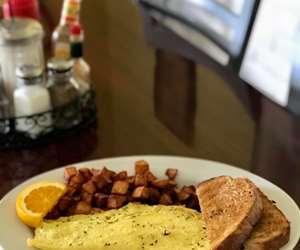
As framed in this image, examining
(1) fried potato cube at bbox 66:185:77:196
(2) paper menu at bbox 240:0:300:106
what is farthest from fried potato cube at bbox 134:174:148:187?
(2) paper menu at bbox 240:0:300:106

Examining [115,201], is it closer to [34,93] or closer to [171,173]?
[171,173]

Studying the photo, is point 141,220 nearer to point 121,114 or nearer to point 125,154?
point 125,154

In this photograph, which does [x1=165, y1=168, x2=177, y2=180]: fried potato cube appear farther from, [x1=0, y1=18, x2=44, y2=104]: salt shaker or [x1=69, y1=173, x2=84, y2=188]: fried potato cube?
[x1=0, y1=18, x2=44, y2=104]: salt shaker

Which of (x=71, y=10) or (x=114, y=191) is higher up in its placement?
(x=71, y=10)

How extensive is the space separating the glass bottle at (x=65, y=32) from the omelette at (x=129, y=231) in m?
0.52

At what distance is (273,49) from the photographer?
1.49 metres

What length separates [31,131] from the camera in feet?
4.58

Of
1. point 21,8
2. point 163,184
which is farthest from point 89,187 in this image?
point 21,8

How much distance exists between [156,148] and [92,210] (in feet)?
0.98

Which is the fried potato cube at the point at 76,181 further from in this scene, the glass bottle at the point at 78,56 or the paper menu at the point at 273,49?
the paper menu at the point at 273,49

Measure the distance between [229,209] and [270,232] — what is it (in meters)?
0.08

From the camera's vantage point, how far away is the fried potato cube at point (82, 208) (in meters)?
1.12

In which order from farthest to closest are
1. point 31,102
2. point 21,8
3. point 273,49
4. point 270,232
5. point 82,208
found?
point 21,8, point 273,49, point 31,102, point 82,208, point 270,232

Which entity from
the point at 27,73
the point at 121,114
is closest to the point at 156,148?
the point at 121,114
